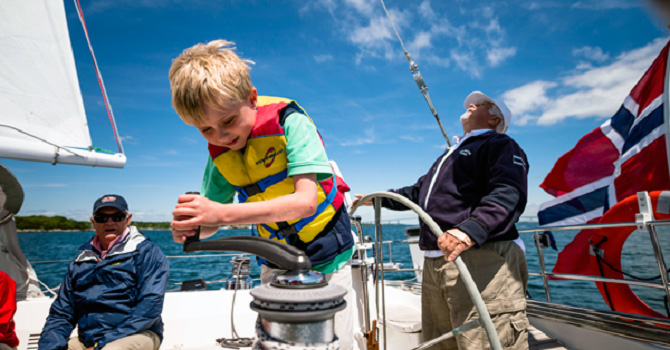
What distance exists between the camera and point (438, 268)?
202 cm

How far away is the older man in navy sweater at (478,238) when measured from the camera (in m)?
1.77

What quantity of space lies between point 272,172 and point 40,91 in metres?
6.13

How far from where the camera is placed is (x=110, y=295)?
8.91ft

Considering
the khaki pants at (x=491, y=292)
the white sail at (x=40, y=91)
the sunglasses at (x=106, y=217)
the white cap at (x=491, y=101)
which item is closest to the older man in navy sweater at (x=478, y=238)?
the khaki pants at (x=491, y=292)

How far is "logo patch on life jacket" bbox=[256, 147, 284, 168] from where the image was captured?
1.09 m

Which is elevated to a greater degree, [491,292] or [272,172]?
[272,172]

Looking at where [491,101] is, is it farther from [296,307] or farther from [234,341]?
[234,341]

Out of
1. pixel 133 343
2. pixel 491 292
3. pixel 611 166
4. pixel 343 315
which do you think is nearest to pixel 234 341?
pixel 133 343

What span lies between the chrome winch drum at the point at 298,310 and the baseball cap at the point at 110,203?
309 cm

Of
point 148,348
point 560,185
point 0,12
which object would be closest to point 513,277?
point 148,348

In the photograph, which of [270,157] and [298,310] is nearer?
[298,310]

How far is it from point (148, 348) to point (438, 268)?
7.01 feet

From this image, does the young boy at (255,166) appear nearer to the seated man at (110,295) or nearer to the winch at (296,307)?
the winch at (296,307)

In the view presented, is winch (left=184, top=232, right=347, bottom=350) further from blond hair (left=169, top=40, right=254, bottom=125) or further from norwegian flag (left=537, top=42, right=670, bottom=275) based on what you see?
norwegian flag (left=537, top=42, right=670, bottom=275)
